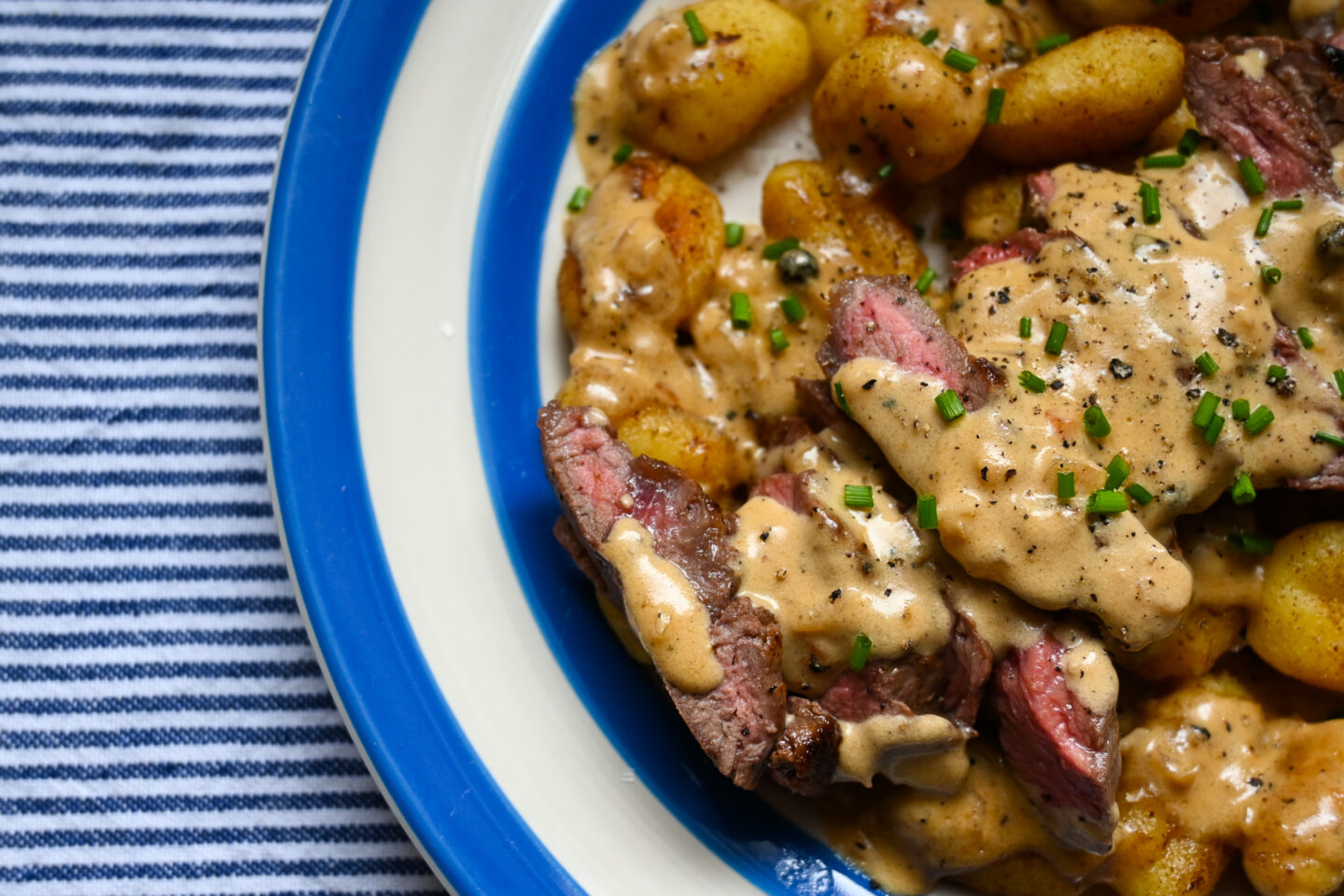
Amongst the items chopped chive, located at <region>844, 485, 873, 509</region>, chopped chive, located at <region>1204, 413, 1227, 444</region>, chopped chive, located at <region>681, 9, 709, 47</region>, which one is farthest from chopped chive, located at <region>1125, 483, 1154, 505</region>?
chopped chive, located at <region>681, 9, 709, 47</region>

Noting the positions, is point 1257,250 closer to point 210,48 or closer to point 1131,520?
point 1131,520

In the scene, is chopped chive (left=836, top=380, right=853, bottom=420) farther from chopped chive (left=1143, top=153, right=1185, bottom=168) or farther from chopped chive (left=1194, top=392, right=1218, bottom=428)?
chopped chive (left=1143, top=153, right=1185, bottom=168)

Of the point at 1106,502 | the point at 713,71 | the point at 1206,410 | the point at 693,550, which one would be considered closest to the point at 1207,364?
the point at 1206,410

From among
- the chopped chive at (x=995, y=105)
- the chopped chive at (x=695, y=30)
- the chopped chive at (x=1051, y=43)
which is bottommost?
the chopped chive at (x=995, y=105)

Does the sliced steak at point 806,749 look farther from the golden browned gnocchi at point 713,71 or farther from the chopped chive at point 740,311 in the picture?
the golden browned gnocchi at point 713,71

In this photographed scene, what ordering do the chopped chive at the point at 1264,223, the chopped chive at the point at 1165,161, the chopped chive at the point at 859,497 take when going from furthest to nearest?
the chopped chive at the point at 1165,161, the chopped chive at the point at 1264,223, the chopped chive at the point at 859,497

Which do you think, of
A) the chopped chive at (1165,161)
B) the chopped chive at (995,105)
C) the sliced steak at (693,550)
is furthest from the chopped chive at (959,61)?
the sliced steak at (693,550)

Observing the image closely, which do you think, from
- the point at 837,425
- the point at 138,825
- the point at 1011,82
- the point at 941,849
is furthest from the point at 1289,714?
the point at 138,825
